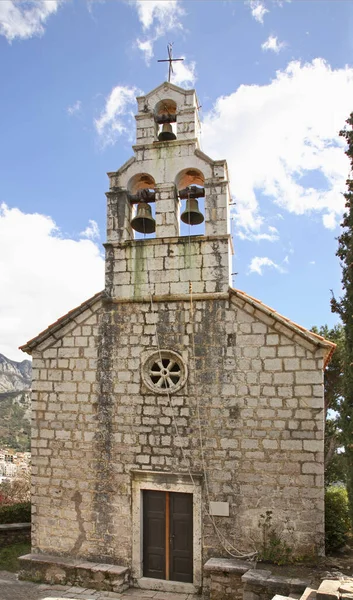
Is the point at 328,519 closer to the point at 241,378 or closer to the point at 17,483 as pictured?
the point at 241,378

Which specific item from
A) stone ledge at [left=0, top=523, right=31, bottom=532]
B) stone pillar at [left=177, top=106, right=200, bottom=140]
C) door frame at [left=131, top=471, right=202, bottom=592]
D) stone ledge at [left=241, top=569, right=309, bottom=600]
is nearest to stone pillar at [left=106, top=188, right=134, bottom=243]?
stone pillar at [left=177, top=106, right=200, bottom=140]

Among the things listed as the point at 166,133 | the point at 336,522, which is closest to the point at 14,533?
the point at 336,522

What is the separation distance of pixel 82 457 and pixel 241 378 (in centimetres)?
329

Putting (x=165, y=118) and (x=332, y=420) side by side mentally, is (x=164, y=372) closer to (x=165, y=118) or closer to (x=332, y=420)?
(x=165, y=118)

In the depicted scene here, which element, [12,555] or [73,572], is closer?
[73,572]

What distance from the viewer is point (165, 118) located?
9.12m

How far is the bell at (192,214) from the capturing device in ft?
28.7

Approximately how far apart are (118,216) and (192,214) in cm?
143

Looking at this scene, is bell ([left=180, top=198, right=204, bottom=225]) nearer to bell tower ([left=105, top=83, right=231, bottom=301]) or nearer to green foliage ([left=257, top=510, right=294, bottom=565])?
bell tower ([left=105, top=83, right=231, bottom=301])

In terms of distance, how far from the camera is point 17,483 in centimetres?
1842

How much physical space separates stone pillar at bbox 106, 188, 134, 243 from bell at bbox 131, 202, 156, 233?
0.53 feet

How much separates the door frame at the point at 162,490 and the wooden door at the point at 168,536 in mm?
102

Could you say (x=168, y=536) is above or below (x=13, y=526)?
above

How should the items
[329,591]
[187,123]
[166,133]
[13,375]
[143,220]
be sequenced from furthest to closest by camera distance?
[13,375] < [166,133] < [143,220] < [187,123] < [329,591]
